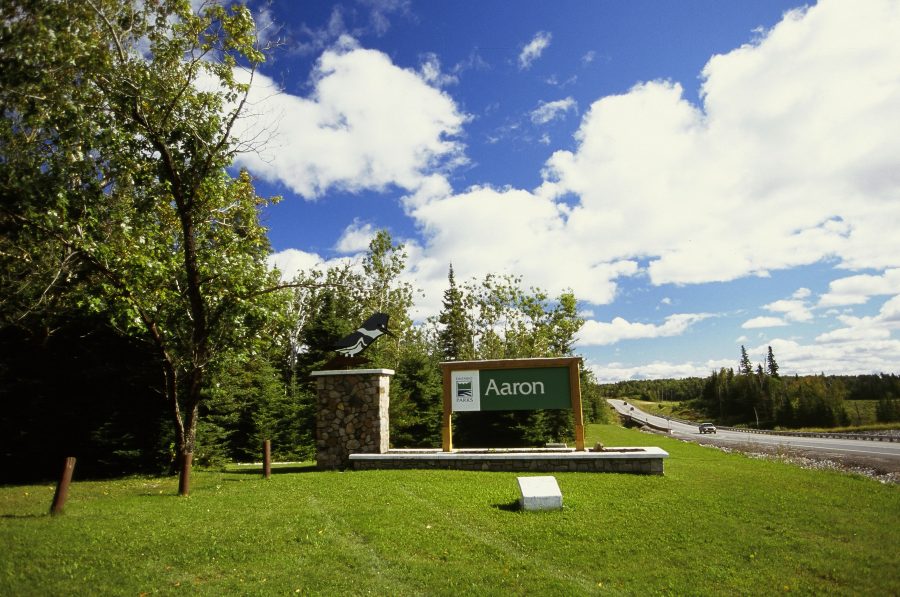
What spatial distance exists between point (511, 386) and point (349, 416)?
4.72 m

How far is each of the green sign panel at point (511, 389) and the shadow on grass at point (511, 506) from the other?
4.36 m

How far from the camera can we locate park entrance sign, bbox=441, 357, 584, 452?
43.6 ft

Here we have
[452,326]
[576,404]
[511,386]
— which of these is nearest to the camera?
[576,404]

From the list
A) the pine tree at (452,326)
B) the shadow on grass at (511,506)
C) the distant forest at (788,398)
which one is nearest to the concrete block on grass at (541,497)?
the shadow on grass at (511,506)

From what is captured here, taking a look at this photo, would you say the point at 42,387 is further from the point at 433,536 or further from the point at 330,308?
the point at 433,536

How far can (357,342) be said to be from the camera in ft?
47.1

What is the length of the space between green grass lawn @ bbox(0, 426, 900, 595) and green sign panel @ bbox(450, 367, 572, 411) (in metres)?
2.98

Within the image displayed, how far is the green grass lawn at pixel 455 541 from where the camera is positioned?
5.58 m

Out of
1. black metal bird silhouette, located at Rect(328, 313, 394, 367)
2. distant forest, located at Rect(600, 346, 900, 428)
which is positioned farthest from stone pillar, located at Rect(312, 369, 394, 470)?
distant forest, located at Rect(600, 346, 900, 428)

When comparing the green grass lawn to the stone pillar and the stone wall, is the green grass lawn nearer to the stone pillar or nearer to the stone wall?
the stone wall

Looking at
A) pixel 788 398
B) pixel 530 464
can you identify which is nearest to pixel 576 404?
pixel 530 464

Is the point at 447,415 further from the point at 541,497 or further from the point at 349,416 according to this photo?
the point at 541,497

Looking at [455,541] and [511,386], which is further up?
[511,386]

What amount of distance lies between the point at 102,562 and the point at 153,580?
100cm
